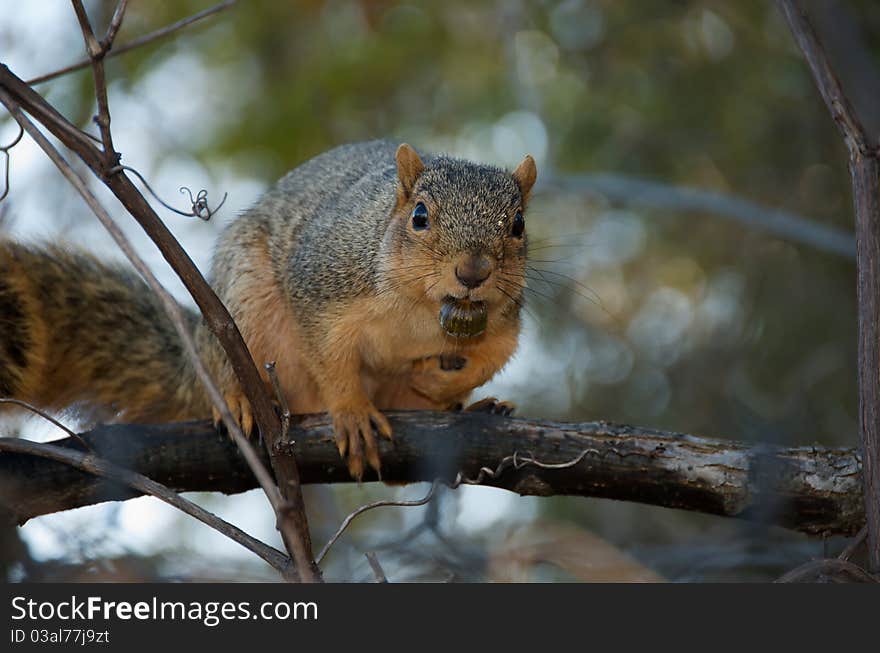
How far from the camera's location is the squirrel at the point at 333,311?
11.0 feet

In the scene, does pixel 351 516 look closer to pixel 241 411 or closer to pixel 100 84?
pixel 100 84

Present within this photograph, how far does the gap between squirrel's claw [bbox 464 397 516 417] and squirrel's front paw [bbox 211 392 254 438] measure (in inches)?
28.6

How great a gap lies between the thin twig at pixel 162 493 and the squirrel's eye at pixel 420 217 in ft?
4.59

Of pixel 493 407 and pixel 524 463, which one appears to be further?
pixel 493 407

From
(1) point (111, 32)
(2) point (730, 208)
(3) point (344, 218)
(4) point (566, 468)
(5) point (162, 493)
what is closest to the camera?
(1) point (111, 32)

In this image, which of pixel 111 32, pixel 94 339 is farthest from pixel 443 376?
pixel 111 32

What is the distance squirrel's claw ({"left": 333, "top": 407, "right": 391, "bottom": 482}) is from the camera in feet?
11.0

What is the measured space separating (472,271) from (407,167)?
68cm

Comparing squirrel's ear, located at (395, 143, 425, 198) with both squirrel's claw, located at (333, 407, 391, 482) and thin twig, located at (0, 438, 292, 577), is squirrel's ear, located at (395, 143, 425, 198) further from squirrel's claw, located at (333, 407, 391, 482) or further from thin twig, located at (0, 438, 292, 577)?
thin twig, located at (0, 438, 292, 577)

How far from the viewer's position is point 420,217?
3.48 meters

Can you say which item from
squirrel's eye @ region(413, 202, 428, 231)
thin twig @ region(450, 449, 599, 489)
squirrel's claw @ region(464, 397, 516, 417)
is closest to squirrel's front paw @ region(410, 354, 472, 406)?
squirrel's claw @ region(464, 397, 516, 417)

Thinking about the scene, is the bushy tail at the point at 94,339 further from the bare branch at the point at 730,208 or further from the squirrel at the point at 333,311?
the bare branch at the point at 730,208

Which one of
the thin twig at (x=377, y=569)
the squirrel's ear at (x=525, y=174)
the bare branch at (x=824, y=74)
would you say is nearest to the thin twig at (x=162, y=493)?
the thin twig at (x=377, y=569)

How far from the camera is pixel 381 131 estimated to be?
6.61 meters
